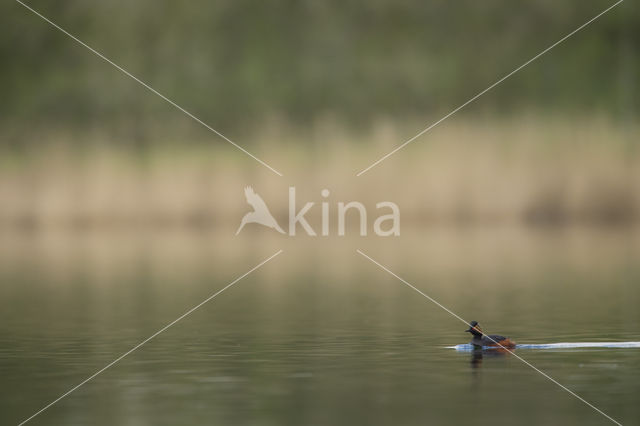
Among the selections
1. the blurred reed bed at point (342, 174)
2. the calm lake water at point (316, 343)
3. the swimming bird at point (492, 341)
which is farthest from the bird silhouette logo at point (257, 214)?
the swimming bird at point (492, 341)

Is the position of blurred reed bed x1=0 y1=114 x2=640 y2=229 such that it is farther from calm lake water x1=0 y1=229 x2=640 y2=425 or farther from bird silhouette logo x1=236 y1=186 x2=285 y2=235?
calm lake water x1=0 y1=229 x2=640 y2=425

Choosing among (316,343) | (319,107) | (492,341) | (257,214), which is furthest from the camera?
(319,107)

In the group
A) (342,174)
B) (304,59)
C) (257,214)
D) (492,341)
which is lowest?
(492,341)

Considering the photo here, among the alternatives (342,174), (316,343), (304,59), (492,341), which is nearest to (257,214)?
(342,174)

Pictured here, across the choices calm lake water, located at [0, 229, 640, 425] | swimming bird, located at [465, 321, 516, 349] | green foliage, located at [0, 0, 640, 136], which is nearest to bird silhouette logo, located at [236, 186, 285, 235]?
green foliage, located at [0, 0, 640, 136]

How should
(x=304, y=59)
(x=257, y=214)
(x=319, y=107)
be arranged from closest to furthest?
(x=257, y=214) < (x=319, y=107) < (x=304, y=59)

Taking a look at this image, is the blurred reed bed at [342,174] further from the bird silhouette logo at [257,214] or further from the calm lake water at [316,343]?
the calm lake water at [316,343]

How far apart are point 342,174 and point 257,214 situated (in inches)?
606

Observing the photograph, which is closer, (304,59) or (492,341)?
(492,341)

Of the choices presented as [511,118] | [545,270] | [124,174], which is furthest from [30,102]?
[545,270]

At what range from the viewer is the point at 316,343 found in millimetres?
32062

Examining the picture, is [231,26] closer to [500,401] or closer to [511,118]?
[511,118]

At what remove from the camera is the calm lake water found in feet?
75.2

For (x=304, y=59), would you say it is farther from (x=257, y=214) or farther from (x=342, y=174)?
(x=257, y=214)
